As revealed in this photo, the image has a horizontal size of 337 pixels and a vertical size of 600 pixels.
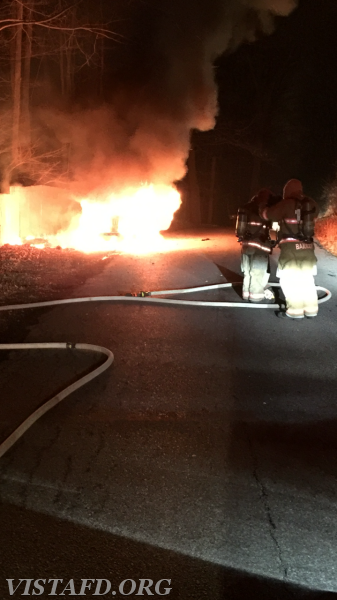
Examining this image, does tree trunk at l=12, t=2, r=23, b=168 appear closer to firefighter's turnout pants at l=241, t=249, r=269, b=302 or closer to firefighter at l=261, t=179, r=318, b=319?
firefighter's turnout pants at l=241, t=249, r=269, b=302

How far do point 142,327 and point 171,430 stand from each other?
9.44 ft

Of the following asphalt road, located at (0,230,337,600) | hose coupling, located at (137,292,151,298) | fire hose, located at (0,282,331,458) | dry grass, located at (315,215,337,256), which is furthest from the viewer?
dry grass, located at (315,215,337,256)

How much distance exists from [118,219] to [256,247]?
987 cm

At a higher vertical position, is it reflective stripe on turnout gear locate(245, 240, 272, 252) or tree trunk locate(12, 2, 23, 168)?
tree trunk locate(12, 2, 23, 168)

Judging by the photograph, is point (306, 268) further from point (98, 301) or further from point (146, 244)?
point (146, 244)

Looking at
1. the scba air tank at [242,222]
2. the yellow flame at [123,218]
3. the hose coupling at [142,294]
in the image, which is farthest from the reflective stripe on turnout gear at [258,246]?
the yellow flame at [123,218]

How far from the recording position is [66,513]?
287 cm

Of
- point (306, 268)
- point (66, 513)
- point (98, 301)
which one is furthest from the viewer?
point (98, 301)

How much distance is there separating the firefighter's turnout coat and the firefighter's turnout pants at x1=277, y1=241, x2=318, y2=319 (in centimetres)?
85

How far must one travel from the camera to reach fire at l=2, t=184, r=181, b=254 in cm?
1678

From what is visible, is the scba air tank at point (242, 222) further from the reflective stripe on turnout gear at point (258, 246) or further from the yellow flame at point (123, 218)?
the yellow flame at point (123, 218)

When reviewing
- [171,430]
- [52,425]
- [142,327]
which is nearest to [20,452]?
[52,425]

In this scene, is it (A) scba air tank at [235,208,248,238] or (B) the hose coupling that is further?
(B) the hose coupling

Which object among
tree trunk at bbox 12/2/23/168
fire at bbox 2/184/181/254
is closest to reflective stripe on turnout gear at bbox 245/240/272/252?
fire at bbox 2/184/181/254
